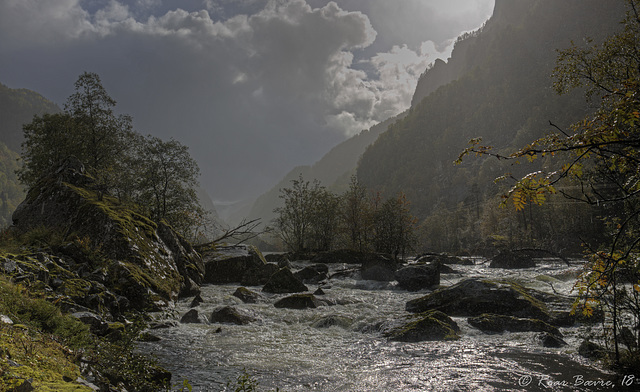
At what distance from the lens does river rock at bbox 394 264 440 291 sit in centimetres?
2109

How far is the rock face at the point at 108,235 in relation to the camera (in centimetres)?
1169

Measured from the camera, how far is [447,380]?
24.3ft

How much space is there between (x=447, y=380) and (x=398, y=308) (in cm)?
827

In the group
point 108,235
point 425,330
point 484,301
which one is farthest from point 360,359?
point 108,235

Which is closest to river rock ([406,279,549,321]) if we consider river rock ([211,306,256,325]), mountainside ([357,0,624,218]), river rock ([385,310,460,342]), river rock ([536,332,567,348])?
river rock ([536,332,567,348])

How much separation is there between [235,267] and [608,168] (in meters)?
22.9

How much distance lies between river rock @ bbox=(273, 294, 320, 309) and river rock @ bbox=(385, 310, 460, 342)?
5391 millimetres

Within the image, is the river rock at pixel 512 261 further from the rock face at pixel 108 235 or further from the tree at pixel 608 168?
the rock face at pixel 108 235

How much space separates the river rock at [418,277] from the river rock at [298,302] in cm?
776

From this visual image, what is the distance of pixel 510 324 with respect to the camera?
37.1 feet

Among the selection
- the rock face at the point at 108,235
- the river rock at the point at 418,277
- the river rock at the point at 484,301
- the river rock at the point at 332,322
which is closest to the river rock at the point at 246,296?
the rock face at the point at 108,235

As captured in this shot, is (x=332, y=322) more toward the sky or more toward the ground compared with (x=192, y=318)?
more toward the ground

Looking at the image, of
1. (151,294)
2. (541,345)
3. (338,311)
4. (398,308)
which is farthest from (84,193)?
(541,345)

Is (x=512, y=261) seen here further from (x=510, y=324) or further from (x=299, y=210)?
(x=299, y=210)
